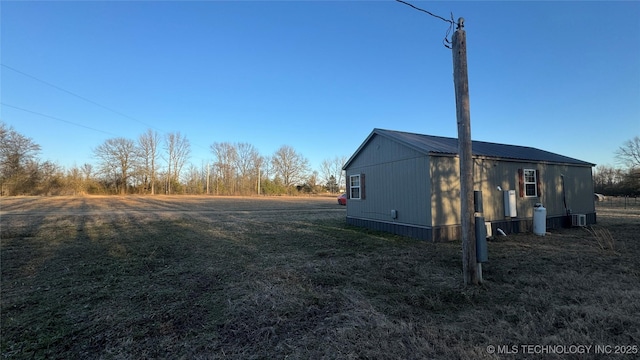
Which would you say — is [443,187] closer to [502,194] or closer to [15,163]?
[502,194]

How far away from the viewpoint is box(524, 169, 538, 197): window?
11.0 metres

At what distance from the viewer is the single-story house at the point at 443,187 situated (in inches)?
354

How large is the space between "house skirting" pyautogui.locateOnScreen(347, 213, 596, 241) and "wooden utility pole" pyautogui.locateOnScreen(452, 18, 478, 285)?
4.14 meters

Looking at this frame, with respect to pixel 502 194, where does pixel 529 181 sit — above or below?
above

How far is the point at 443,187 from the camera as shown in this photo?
9062 mm

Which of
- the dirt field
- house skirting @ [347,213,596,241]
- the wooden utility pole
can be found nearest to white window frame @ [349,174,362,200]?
house skirting @ [347,213,596,241]

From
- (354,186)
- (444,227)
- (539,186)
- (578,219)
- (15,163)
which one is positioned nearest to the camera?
(444,227)

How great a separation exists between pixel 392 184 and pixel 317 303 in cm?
712

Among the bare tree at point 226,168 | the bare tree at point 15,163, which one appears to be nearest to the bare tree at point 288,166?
the bare tree at point 226,168

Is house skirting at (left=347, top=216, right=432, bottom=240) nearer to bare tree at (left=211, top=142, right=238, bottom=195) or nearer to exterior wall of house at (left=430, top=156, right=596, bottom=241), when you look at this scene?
exterior wall of house at (left=430, top=156, right=596, bottom=241)

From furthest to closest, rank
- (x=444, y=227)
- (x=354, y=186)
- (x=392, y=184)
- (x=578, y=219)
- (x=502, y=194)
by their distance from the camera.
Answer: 1. (x=354, y=186)
2. (x=578, y=219)
3. (x=392, y=184)
4. (x=502, y=194)
5. (x=444, y=227)

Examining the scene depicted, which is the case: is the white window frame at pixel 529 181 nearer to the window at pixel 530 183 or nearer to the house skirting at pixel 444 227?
the window at pixel 530 183

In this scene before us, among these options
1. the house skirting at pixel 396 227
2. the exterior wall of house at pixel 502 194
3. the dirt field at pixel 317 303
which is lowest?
the dirt field at pixel 317 303

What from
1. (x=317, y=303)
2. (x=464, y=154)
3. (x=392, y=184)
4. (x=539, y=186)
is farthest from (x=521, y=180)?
(x=317, y=303)
